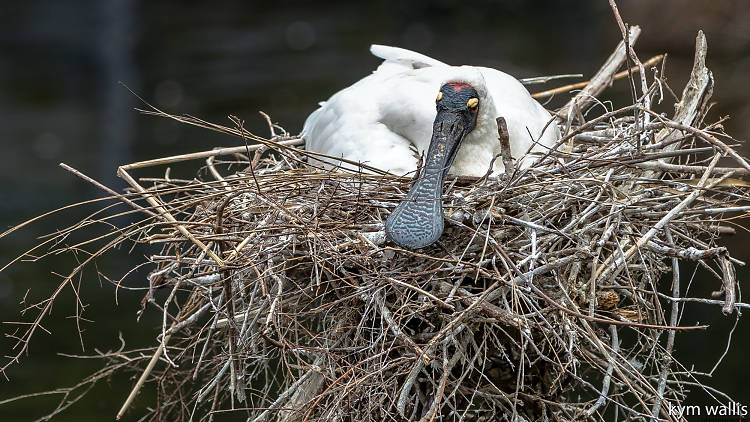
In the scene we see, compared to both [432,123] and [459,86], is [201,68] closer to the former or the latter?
[432,123]

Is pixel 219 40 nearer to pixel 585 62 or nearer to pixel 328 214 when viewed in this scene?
pixel 585 62

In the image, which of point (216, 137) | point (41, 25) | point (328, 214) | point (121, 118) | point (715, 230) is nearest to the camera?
point (328, 214)

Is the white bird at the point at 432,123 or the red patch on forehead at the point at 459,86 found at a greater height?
the red patch on forehead at the point at 459,86

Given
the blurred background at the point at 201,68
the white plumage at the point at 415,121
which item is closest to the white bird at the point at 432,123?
the white plumage at the point at 415,121

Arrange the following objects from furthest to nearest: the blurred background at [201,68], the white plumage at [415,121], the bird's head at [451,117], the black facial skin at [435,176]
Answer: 1. the blurred background at [201,68]
2. the white plumage at [415,121]
3. the bird's head at [451,117]
4. the black facial skin at [435,176]

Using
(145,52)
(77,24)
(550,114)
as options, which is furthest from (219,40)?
(550,114)

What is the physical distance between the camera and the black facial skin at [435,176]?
3131 mm

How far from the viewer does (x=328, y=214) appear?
135 inches

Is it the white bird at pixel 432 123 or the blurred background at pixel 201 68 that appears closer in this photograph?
the white bird at pixel 432 123

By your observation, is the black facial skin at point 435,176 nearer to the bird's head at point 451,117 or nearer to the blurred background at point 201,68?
the bird's head at point 451,117

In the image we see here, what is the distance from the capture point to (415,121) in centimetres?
406

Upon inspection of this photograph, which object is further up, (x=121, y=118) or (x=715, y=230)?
(x=715, y=230)

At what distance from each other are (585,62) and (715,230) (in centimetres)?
1074

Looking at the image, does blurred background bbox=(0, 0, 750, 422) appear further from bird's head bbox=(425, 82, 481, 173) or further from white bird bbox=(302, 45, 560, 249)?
bird's head bbox=(425, 82, 481, 173)
